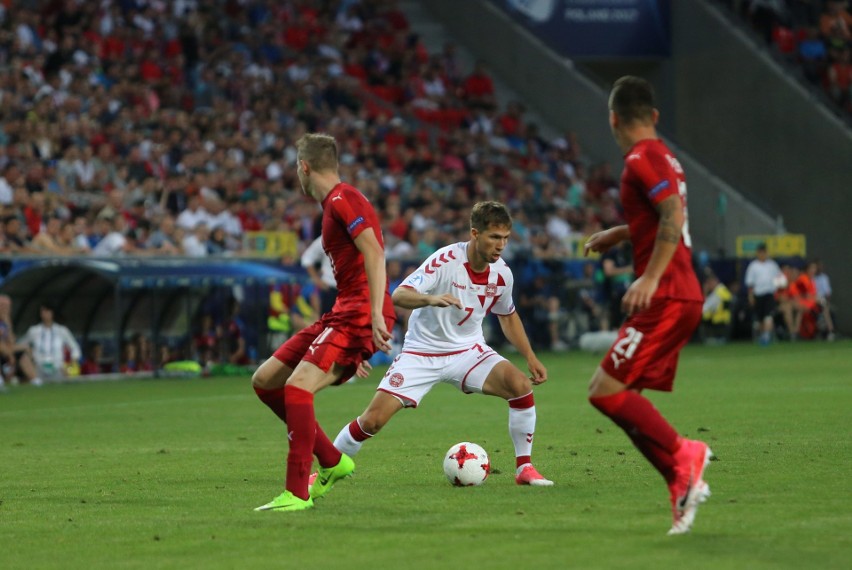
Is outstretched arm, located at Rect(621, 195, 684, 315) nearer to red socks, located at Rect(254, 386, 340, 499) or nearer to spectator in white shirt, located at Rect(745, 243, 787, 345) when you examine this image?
red socks, located at Rect(254, 386, 340, 499)

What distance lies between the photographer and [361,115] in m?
33.2

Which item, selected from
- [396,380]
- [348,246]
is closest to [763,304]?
[396,380]

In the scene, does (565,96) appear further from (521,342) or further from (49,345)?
(521,342)

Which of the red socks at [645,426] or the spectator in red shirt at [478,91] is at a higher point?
the spectator in red shirt at [478,91]

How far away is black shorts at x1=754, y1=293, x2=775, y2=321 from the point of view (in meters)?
31.3

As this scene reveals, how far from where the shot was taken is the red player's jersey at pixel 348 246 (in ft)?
28.0

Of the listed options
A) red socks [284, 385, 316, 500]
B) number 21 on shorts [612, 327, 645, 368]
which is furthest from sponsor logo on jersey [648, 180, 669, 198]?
red socks [284, 385, 316, 500]

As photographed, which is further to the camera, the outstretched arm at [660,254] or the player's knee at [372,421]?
the player's knee at [372,421]

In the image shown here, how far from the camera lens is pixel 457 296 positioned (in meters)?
10.1

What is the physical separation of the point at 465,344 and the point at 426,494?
4.40ft

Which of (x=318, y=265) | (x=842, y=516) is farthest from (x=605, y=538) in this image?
(x=318, y=265)

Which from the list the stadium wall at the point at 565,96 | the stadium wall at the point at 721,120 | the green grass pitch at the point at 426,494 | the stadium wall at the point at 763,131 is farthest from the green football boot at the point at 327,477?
the stadium wall at the point at 763,131

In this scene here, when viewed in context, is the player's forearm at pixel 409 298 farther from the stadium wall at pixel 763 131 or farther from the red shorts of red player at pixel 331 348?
the stadium wall at pixel 763 131

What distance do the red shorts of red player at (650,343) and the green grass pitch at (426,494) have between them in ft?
2.55
